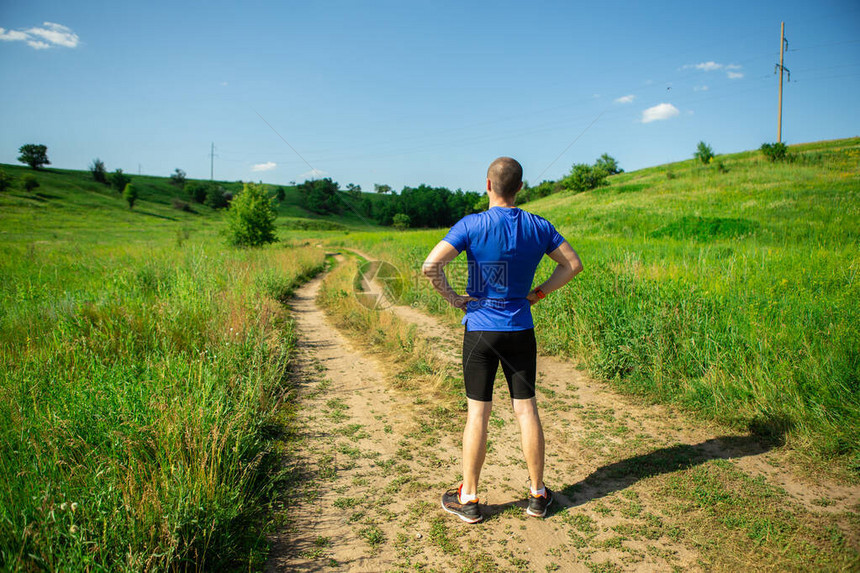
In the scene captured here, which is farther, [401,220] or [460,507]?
[401,220]

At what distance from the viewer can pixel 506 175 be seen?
9.13ft

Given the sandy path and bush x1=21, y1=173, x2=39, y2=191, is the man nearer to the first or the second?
the sandy path

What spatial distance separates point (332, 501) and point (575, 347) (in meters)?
4.58

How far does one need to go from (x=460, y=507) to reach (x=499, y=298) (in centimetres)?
151

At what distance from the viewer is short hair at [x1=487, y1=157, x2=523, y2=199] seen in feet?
9.12

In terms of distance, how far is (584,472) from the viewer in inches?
140

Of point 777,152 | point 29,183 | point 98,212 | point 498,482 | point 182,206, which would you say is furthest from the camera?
point 182,206

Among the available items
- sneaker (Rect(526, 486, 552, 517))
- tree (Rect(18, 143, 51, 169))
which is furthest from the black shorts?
tree (Rect(18, 143, 51, 169))

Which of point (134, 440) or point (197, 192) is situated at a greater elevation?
point (197, 192)

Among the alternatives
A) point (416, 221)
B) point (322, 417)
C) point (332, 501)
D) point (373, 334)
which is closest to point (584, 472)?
point (332, 501)

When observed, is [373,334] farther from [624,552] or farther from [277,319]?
[624,552]

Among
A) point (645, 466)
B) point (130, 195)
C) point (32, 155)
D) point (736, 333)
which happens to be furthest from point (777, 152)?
point (32, 155)

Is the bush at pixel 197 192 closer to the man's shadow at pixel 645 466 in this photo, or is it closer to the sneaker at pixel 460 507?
the sneaker at pixel 460 507

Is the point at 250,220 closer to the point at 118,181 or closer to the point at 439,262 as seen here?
the point at 439,262
